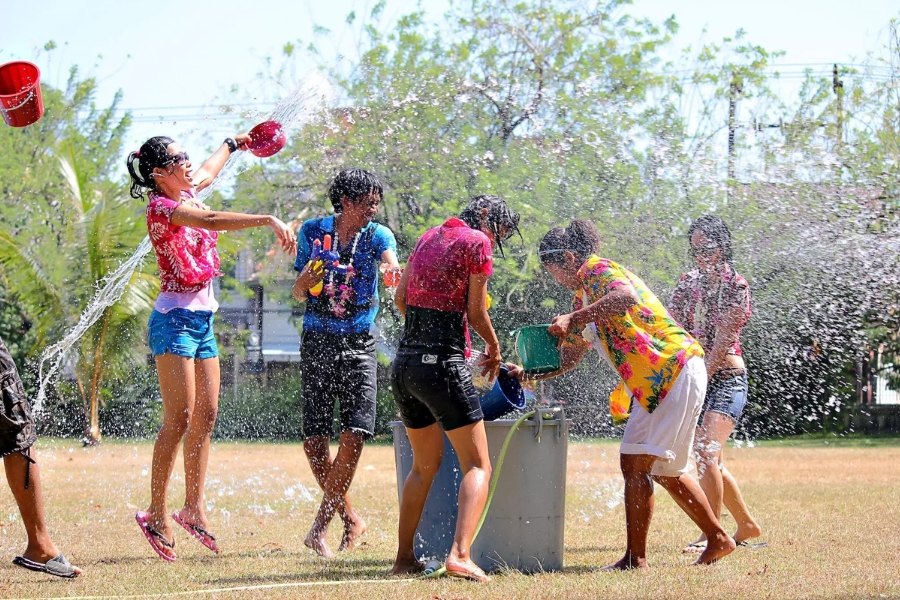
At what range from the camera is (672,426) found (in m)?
4.40

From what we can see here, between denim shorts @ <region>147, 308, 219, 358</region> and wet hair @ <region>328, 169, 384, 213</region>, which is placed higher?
wet hair @ <region>328, 169, 384, 213</region>

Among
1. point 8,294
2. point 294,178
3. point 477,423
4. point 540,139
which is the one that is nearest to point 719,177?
point 540,139

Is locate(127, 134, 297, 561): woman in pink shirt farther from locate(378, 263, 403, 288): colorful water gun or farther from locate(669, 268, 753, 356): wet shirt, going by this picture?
locate(669, 268, 753, 356): wet shirt

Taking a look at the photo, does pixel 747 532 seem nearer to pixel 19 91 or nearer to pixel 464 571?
pixel 464 571

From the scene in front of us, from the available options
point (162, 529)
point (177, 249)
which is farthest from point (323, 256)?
point (162, 529)

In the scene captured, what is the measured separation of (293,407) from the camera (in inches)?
637

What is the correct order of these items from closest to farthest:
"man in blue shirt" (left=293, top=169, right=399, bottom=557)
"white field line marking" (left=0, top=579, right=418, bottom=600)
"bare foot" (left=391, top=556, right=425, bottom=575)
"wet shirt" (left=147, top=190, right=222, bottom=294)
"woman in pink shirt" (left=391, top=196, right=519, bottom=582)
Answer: "white field line marking" (left=0, top=579, right=418, bottom=600) < "woman in pink shirt" (left=391, top=196, right=519, bottom=582) < "bare foot" (left=391, top=556, right=425, bottom=575) < "wet shirt" (left=147, top=190, right=222, bottom=294) < "man in blue shirt" (left=293, top=169, right=399, bottom=557)

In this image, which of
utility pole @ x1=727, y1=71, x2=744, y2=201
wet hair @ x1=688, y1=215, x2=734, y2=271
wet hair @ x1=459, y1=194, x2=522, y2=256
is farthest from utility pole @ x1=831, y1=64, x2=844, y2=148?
wet hair @ x1=459, y1=194, x2=522, y2=256

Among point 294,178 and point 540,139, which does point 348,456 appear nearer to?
point 540,139

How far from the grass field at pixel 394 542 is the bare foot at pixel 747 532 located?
90 mm

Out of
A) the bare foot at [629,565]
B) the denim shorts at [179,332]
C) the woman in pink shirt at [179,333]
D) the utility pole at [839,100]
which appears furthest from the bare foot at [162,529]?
the utility pole at [839,100]

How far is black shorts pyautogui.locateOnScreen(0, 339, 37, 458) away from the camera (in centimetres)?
414

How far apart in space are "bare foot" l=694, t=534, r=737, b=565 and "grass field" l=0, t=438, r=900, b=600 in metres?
0.06

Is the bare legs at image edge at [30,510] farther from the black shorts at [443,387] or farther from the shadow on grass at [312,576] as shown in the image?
the black shorts at [443,387]
